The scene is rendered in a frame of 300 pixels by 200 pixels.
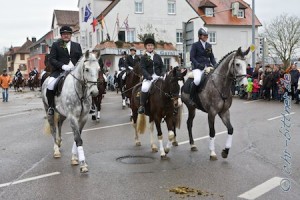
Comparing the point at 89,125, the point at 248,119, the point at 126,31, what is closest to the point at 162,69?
the point at 89,125

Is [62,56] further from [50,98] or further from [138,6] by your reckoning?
[138,6]

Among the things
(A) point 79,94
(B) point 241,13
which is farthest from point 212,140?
(B) point 241,13

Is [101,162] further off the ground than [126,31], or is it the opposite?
[126,31]

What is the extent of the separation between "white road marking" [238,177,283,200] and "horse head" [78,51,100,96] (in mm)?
3245

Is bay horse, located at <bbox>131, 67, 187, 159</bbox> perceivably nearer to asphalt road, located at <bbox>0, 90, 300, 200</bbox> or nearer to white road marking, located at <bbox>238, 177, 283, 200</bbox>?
asphalt road, located at <bbox>0, 90, 300, 200</bbox>

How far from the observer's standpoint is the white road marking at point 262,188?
605 cm

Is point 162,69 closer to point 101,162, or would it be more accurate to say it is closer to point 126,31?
point 101,162

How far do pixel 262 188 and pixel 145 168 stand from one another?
7.83 ft

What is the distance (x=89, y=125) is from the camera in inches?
543

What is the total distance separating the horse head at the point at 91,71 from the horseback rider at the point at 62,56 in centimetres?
110

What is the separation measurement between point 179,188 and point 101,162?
7.93ft

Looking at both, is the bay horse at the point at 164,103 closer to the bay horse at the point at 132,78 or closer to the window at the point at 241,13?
the bay horse at the point at 132,78

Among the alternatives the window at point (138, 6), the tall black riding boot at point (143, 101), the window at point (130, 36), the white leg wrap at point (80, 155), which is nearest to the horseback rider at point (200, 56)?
the tall black riding boot at point (143, 101)

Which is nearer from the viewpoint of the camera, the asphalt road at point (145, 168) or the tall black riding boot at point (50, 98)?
the asphalt road at point (145, 168)
